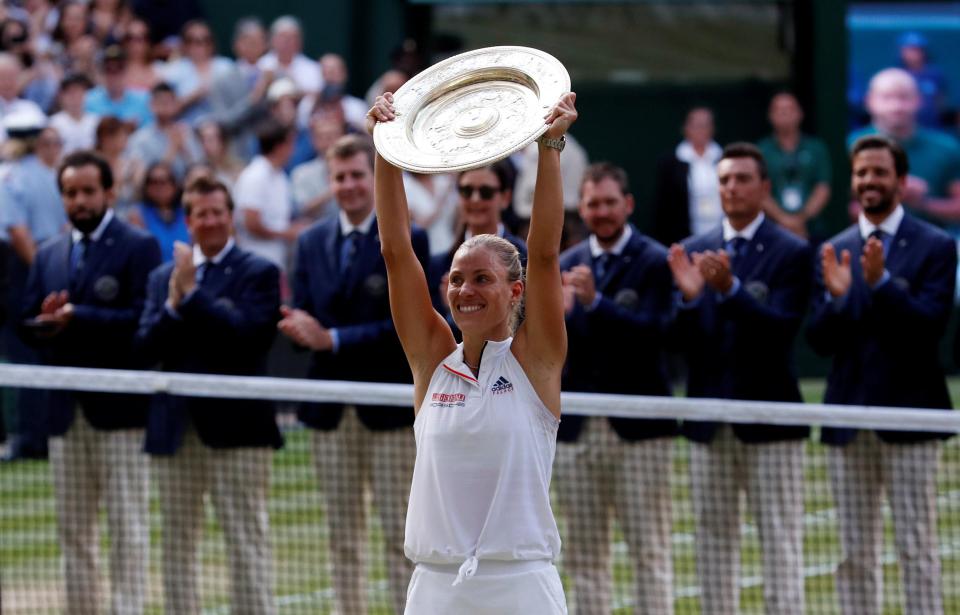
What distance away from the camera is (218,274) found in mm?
9336

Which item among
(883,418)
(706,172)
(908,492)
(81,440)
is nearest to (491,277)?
(883,418)

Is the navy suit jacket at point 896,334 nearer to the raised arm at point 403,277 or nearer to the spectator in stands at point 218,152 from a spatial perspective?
the raised arm at point 403,277

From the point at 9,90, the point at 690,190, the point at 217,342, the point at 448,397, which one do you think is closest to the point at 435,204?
the point at 690,190

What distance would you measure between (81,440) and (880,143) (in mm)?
4591

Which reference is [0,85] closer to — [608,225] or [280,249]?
[280,249]

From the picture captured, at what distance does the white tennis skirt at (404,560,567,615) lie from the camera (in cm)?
567

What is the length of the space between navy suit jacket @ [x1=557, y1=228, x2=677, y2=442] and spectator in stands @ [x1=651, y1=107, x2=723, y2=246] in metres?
7.20

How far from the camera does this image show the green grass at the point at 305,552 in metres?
10.0

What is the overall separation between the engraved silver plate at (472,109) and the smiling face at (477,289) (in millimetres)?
387

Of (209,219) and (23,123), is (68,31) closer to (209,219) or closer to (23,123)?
(23,123)

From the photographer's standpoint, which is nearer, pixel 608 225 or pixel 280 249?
pixel 608 225

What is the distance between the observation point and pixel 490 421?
18.8ft

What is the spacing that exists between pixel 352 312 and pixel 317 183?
626 centimetres

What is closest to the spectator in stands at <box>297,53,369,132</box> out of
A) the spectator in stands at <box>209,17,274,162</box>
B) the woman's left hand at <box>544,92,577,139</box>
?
the spectator in stands at <box>209,17,274,162</box>
